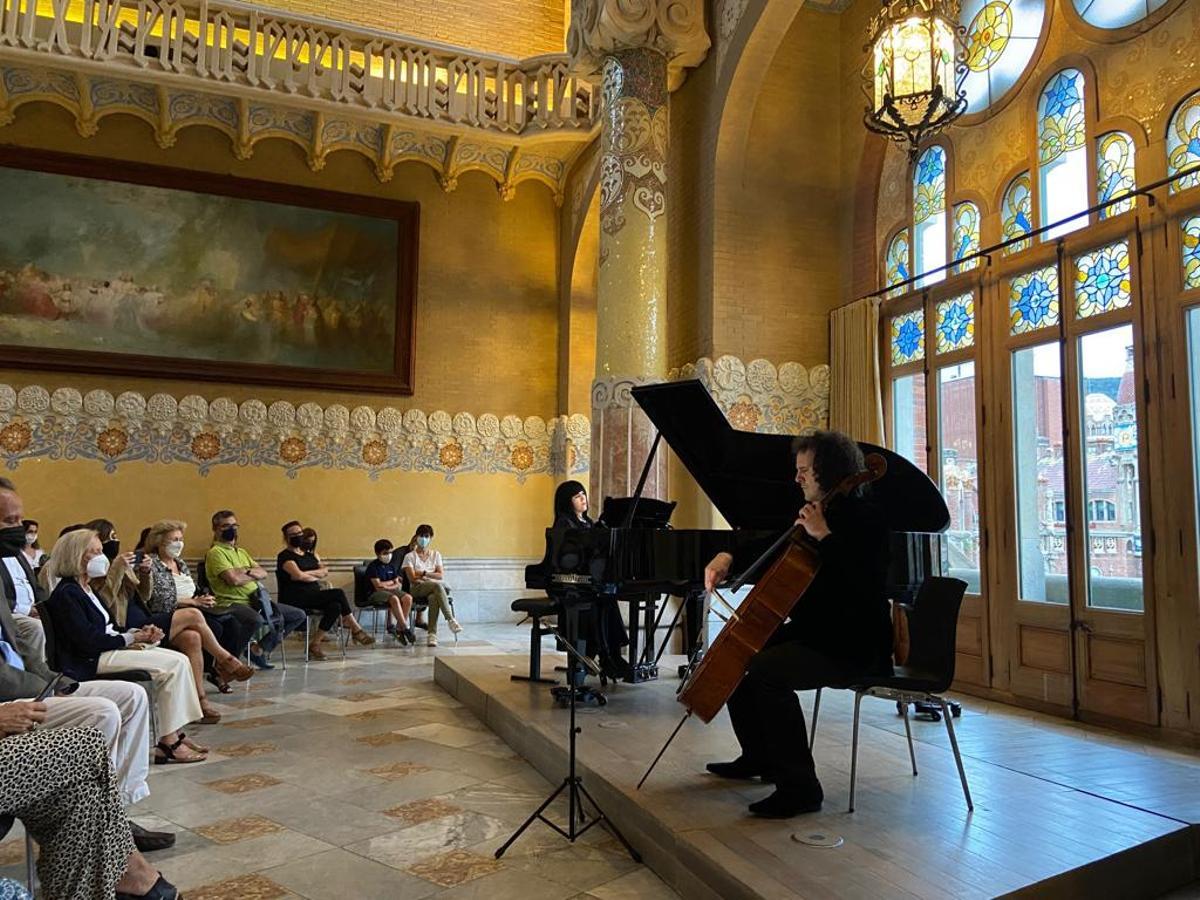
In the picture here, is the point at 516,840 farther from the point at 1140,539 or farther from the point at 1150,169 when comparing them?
the point at 1150,169

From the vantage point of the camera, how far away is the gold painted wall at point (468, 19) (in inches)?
502

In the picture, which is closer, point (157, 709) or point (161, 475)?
point (157, 709)

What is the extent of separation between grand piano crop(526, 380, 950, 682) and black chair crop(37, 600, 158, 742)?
7.57 ft

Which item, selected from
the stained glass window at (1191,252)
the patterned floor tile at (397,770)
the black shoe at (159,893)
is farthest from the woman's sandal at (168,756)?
the stained glass window at (1191,252)

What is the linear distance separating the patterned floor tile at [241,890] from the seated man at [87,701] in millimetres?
494

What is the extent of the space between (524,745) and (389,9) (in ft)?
38.5

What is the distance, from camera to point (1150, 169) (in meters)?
5.62

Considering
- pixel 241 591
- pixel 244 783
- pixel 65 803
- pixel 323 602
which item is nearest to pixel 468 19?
pixel 323 602

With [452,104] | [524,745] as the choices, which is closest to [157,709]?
[524,745]

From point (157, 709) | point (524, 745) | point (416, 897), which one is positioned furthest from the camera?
point (524, 745)

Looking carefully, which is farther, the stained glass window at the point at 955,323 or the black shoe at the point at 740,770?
the stained glass window at the point at 955,323

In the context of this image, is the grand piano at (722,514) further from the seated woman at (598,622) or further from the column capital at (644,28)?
the column capital at (644,28)

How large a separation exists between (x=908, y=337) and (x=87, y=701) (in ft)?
21.8

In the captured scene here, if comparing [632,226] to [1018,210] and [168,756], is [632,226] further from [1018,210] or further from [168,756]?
[168,756]
